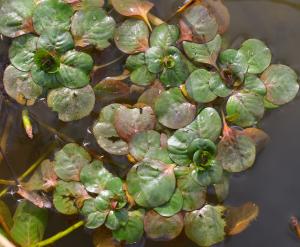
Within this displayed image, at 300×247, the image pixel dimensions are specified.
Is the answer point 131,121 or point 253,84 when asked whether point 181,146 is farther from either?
point 253,84

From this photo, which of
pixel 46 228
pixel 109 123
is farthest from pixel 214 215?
Answer: pixel 46 228

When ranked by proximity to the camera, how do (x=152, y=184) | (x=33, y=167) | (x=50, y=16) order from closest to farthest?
(x=152, y=184) → (x=50, y=16) → (x=33, y=167)

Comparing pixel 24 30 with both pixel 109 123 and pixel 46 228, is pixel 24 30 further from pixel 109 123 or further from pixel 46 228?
pixel 46 228

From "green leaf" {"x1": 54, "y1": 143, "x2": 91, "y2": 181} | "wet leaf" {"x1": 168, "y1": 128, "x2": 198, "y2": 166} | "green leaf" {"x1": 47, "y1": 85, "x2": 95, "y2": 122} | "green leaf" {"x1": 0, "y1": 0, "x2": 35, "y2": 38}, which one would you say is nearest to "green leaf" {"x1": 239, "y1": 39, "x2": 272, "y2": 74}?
"wet leaf" {"x1": 168, "y1": 128, "x2": 198, "y2": 166}

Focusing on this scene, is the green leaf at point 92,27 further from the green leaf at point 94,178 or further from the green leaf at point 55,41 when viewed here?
the green leaf at point 94,178

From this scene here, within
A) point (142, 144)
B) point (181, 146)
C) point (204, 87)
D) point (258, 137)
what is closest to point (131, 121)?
point (142, 144)

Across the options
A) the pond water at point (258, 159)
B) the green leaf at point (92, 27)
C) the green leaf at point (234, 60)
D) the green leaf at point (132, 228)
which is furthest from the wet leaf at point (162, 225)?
the green leaf at point (92, 27)
